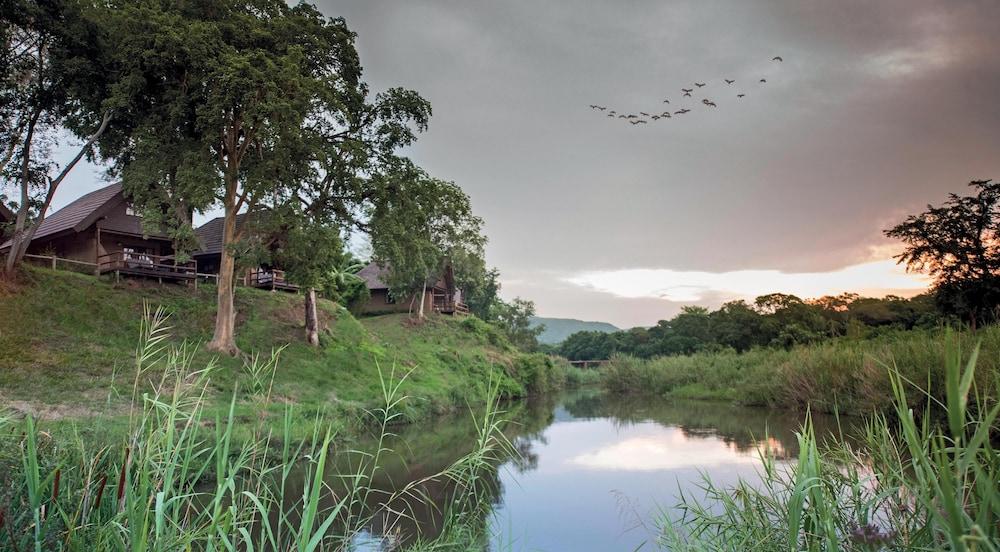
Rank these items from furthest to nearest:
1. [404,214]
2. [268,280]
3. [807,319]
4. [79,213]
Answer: [807,319]
[268,280]
[79,213]
[404,214]

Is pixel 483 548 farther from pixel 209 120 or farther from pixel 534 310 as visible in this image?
pixel 534 310

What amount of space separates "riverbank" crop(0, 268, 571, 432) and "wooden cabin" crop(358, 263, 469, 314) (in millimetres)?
8954

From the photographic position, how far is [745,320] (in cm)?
3631

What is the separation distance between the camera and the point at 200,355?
1858 cm

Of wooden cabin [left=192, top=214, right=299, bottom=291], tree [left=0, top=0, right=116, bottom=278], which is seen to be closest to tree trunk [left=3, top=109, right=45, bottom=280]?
tree [left=0, top=0, right=116, bottom=278]

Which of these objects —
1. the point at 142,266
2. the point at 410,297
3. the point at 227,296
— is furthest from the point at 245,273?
the point at 410,297

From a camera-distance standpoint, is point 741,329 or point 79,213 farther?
point 741,329

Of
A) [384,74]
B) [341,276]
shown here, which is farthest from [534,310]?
[384,74]

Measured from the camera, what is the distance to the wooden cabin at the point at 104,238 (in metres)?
23.7

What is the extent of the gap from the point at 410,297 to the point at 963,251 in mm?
30832

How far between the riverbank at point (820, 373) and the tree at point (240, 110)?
15906 mm

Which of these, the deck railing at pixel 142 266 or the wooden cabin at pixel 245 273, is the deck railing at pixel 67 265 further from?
the wooden cabin at pixel 245 273

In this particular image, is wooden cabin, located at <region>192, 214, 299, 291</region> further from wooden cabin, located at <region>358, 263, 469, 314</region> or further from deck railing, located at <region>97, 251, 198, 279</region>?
wooden cabin, located at <region>358, 263, 469, 314</region>

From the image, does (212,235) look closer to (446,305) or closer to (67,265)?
(67,265)
